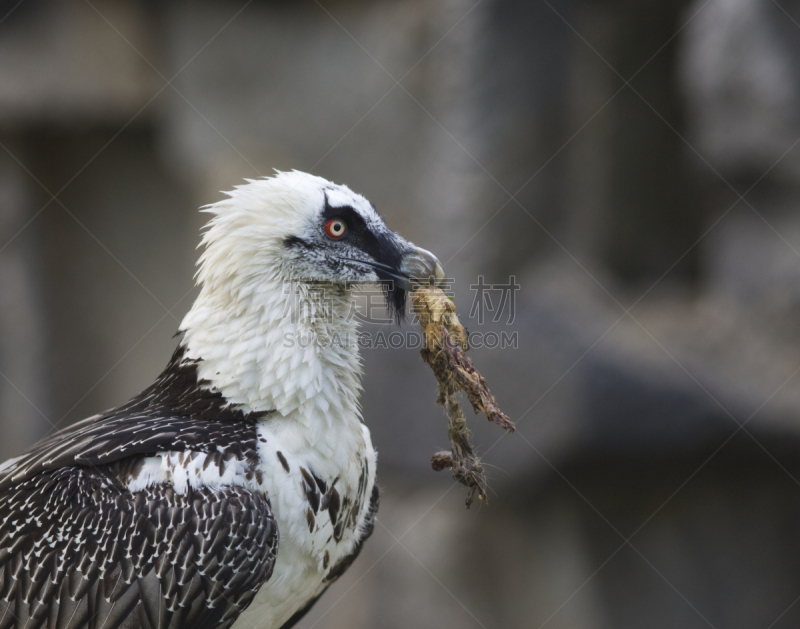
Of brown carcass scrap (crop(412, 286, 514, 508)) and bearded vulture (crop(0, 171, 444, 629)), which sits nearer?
bearded vulture (crop(0, 171, 444, 629))

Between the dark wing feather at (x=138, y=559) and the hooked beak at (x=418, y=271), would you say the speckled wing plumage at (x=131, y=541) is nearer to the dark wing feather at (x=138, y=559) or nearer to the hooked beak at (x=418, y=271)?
the dark wing feather at (x=138, y=559)

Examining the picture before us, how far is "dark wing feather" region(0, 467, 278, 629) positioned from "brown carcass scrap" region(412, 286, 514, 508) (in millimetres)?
754

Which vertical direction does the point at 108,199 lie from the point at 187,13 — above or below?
below

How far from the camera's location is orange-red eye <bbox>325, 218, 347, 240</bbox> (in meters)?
3.23

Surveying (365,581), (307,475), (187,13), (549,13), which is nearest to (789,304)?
(549,13)

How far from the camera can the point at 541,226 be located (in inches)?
268

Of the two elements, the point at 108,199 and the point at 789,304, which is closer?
the point at 789,304

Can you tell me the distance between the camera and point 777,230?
7.17 m

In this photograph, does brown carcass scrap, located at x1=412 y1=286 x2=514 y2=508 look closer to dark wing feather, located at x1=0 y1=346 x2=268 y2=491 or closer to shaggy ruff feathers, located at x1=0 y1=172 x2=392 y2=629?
shaggy ruff feathers, located at x1=0 y1=172 x2=392 y2=629

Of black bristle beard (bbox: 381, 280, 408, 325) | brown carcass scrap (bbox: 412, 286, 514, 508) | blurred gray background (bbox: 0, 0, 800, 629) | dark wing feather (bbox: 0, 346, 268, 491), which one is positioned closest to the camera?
dark wing feather (bbox: 0, 346, 268, 491)

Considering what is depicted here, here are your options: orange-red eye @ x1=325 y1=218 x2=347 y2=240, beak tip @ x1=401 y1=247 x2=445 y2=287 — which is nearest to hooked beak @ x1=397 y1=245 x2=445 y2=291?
beak tip @ x1=401 y1=247 x2=445 y2=287

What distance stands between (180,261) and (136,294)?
587 millimetres

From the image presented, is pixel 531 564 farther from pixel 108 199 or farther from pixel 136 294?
pixel 108 199

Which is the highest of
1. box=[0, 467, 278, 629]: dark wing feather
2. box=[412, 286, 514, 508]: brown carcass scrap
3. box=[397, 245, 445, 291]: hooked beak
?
box=[397, 245, 445, 291]: hooked beak
